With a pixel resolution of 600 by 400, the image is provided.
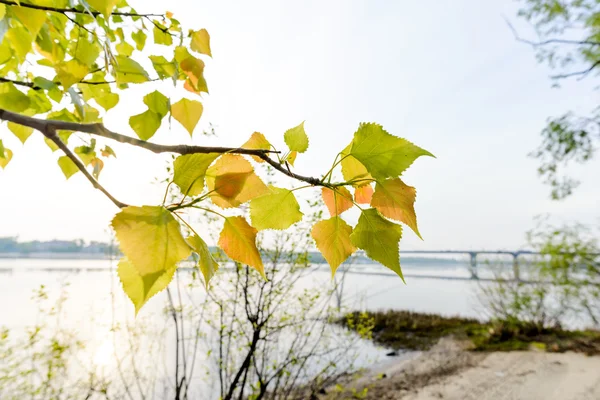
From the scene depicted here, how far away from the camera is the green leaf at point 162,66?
0.48 m

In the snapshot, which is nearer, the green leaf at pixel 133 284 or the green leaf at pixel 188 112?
the green leaf at pixel 133 284

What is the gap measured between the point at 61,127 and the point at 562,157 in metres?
5.30

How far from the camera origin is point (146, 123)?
33 cm

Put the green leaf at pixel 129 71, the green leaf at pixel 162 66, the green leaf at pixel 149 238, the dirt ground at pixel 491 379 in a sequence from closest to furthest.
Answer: the green leaf at pixel 149 238 < the green leaf at pixel 129 71 < the green leaf at pixel 162 66 < the dirt ground at pixel 491 379

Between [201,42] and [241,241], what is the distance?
321 millimetres

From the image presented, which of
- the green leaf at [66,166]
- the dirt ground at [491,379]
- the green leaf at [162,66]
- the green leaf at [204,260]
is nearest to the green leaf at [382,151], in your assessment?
the green leaf at [204,260]

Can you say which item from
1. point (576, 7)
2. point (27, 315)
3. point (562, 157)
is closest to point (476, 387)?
point (562, 157)

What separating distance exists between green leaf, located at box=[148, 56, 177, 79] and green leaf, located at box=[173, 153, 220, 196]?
333 mm

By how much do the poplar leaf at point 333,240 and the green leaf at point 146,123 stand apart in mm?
198

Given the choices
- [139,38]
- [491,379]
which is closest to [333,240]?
[139,38]

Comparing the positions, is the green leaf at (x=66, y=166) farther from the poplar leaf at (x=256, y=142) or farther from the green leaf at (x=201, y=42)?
the poplar leaf at (x=256, y=142)

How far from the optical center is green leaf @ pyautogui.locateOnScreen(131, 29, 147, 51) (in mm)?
816

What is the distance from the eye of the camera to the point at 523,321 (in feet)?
15.0

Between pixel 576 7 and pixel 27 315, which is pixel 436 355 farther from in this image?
pixel 27 315
